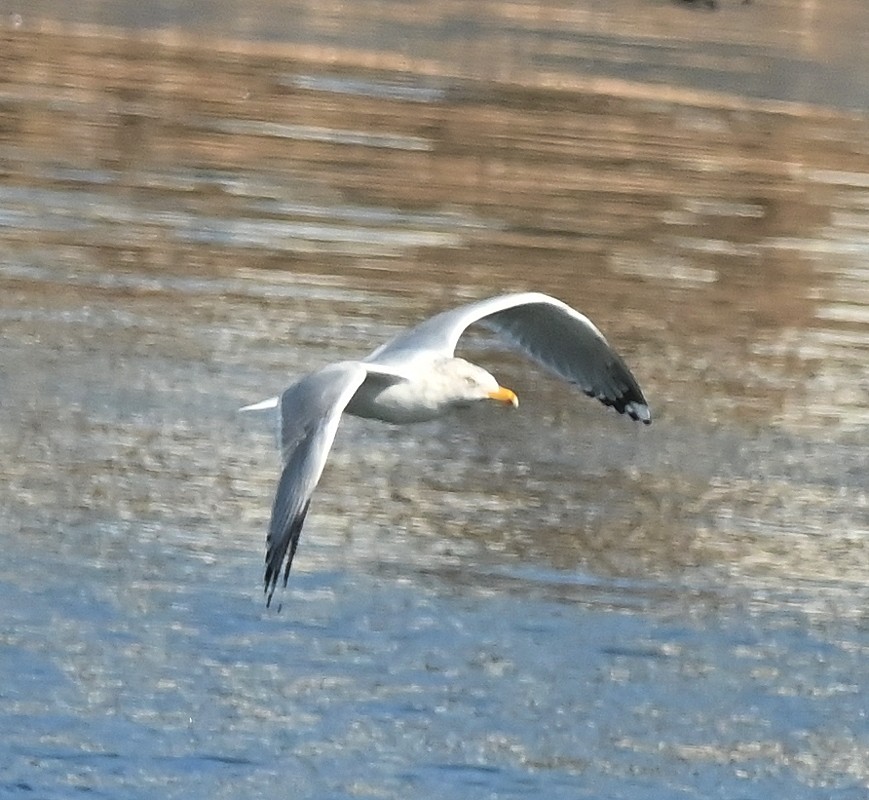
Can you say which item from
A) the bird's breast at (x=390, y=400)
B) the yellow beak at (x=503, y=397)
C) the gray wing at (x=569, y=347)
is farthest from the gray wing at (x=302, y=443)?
the gray wing at (x=569, y=347)

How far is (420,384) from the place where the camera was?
884 centimetres

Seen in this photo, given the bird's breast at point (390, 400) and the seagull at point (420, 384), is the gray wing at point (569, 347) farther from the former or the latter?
the bird's breast at point (390, 400)

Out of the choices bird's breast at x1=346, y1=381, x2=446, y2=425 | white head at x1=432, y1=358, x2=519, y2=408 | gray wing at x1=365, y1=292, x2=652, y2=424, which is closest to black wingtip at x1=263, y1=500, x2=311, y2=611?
bird's breast at x1=346, y1=381, x2=446, y2=425

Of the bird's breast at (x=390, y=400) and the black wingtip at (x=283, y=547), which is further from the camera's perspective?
the bird's breast at (x=390, y=400)

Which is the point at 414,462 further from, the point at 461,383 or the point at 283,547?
the point at 283,547

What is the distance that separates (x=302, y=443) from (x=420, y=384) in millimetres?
1093

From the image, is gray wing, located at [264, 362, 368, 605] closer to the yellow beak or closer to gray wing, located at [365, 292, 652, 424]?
the yellow beak

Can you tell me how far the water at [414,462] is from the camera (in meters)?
8.62

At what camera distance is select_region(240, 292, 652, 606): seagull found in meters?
7.69

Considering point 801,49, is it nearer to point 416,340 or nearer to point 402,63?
point 402,63

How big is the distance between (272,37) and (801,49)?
829 centimetres

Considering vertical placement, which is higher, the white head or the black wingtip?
the white head

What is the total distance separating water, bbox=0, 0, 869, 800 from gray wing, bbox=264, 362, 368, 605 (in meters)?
1.02

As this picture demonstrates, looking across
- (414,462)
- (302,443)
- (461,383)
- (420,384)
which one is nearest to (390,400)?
(420,384)
